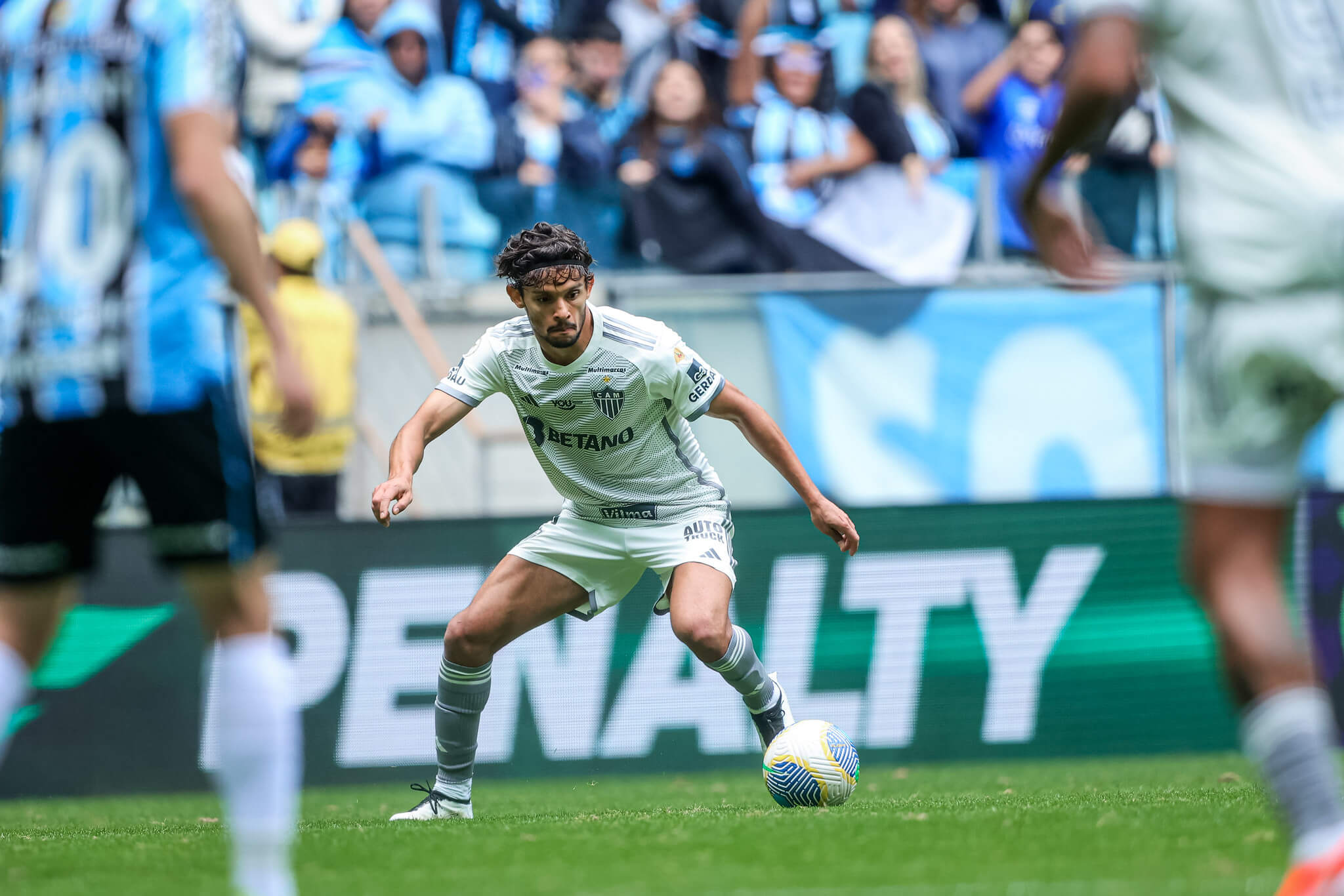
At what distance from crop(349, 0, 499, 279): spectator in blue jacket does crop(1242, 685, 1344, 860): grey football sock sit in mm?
8562

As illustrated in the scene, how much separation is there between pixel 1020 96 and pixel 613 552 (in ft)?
23.4

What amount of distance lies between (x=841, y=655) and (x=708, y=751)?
935mm

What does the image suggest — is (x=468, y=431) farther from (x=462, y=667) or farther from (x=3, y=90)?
(x=3, y=90)

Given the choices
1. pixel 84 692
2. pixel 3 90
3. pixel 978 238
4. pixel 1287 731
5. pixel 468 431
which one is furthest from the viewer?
pixel 978 238

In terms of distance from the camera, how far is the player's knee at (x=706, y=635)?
6594 millimetres

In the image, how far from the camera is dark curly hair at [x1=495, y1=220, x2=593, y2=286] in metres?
6.46

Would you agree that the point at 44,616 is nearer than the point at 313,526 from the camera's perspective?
Yes

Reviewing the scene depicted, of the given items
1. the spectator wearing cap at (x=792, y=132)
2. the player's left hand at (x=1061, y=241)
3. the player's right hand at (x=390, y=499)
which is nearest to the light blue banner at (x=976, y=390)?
the spectator wearing cap at (x=792, y=132)

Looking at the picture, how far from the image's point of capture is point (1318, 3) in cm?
345

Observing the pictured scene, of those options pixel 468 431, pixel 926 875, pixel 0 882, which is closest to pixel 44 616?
pixel 0 882

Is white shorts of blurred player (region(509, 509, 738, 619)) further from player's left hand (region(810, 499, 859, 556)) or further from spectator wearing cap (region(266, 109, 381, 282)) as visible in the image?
spectator wearing cap (region(266, 109, 381, 282))

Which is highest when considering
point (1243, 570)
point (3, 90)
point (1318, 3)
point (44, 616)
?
point (1318, 3)

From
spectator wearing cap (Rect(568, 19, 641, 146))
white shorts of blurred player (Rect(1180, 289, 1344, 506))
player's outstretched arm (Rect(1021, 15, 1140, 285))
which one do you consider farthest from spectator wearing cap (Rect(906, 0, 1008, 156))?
white shorts of blurred player (Rect(1180, 289, 1344, 506))

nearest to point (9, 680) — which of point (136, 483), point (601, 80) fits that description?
point (136, 483)
